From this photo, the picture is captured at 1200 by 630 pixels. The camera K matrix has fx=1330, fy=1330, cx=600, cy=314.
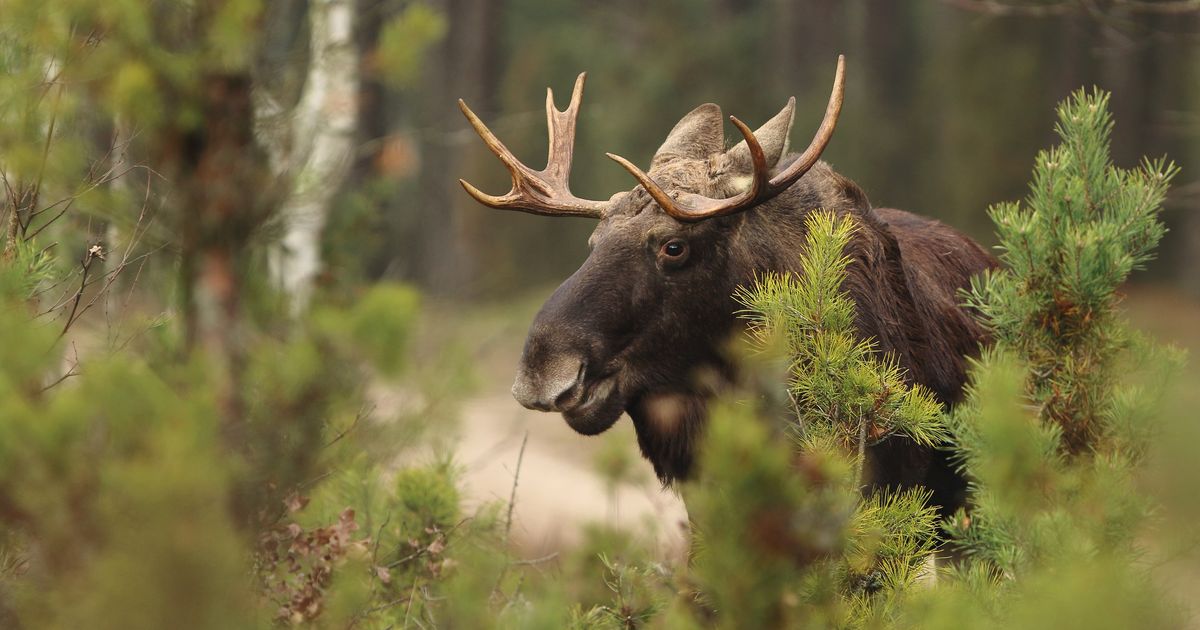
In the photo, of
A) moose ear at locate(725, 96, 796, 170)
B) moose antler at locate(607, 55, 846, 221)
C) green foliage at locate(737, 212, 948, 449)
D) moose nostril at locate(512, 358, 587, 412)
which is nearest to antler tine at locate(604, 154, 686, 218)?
moose antler at locate(607, 55, 846, 221)

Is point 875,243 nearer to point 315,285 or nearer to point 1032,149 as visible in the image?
point 315,285

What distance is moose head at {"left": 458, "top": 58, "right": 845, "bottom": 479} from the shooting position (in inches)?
186

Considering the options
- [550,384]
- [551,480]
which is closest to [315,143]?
[551,480]

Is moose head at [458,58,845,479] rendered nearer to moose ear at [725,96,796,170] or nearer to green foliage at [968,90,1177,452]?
moose ear at [725,96,796,170]

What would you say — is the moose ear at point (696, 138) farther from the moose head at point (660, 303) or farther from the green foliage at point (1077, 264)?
the green foliage at point (1077, 264)

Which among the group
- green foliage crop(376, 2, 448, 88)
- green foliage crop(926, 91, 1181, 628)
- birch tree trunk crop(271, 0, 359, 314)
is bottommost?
birch tree trunk crop(271, 0, 359, 314)

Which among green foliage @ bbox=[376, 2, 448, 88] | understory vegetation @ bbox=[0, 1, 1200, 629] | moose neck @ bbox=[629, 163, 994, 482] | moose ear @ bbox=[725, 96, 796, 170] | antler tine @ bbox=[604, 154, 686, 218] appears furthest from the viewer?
green foliage @ bbox=[376, 2, 448, 88]

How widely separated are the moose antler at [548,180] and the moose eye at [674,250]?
0.46 metres

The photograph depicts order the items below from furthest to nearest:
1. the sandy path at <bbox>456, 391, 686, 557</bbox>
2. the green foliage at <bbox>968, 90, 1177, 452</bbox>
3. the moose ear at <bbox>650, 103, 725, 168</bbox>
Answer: the sandy path at <bbox>456, 391, 686, 557</bbox> < the moose ear at <bbox>650, 103, 725, 168</bbox> < the green foliage at <bbox>968, 90, 1177, 452</bbox>

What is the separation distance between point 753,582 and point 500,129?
1906 cm

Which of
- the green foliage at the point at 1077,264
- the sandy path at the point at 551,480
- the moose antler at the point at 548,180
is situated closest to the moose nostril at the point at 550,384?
the moose antler at the point at 548,180

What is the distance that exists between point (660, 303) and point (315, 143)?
17.1ft

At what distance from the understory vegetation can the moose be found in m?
0.37

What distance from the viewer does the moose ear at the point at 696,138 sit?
17.7ft
